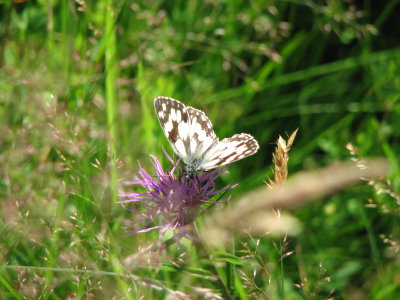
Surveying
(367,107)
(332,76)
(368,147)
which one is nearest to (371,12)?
(332,76)

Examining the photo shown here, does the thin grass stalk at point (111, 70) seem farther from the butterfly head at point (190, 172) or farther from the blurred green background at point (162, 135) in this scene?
the butterfly head at point (190, 172)

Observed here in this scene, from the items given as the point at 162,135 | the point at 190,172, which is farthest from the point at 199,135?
the point at 162,135

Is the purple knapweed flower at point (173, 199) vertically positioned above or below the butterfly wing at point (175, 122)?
below

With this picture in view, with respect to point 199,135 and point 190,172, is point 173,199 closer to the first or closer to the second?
point 190,172

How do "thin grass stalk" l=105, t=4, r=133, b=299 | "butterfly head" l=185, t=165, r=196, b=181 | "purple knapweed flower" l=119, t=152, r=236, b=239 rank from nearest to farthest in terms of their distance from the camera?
1. "purple knapweed flower" l=119, t=152, r=236, b=239
2. "butterfly head" l=185, t=165, r=196, b=181
3. "thin grass stalk" l=105, t=4, r=133, b=299

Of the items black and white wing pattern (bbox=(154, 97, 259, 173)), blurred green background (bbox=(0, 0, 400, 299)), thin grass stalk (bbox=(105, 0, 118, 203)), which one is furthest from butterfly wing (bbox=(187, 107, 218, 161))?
thin grass stalk (bbox=(105, 0, 118, 203))

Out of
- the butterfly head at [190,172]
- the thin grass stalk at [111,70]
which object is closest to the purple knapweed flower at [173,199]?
the butterfly head at [190,172]

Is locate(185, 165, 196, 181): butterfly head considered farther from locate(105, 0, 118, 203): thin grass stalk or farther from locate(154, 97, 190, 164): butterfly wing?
locate(105, 0, 118, 203): thin grass stalk
